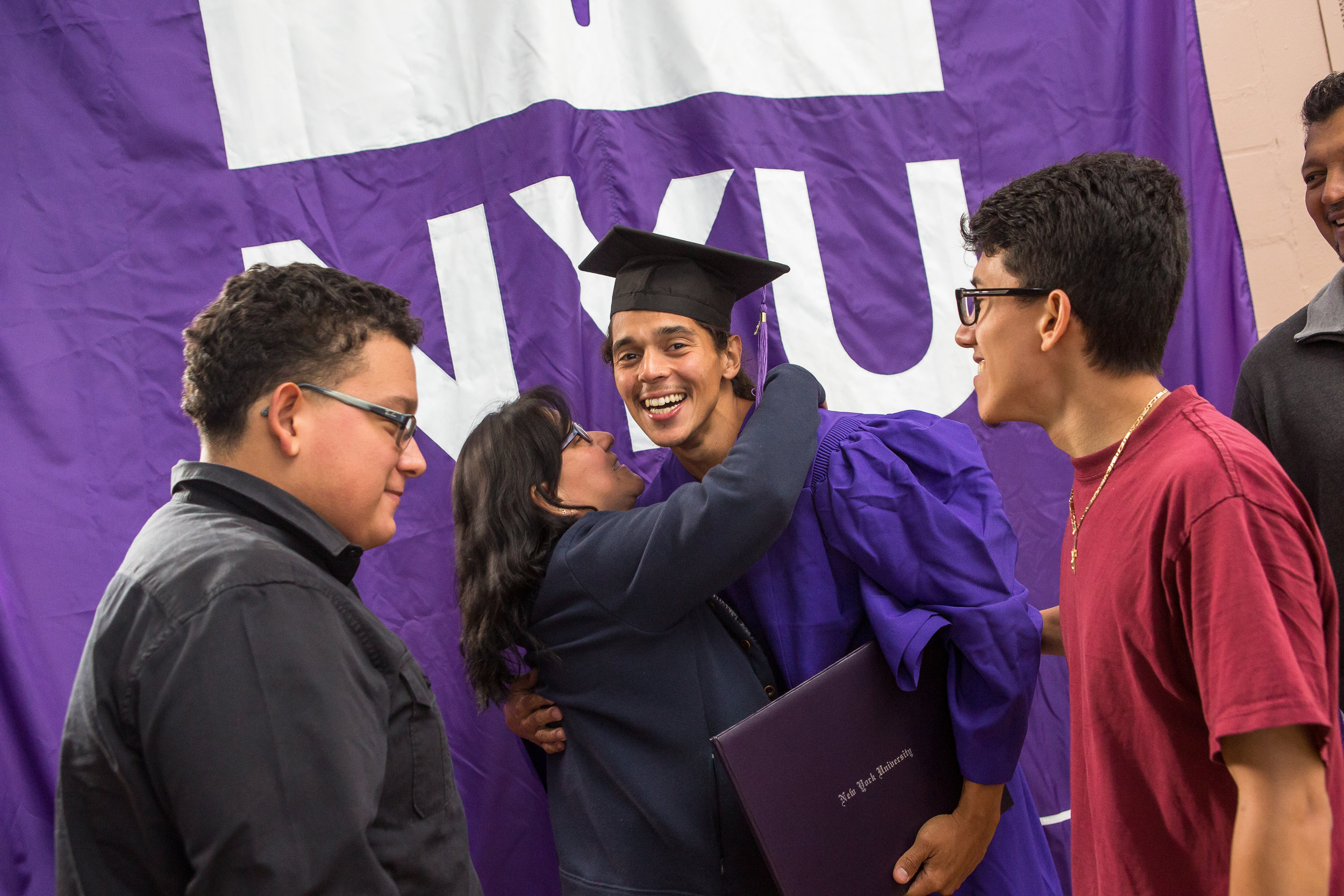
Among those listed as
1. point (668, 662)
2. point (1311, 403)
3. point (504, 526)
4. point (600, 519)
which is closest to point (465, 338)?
point (504, 526)

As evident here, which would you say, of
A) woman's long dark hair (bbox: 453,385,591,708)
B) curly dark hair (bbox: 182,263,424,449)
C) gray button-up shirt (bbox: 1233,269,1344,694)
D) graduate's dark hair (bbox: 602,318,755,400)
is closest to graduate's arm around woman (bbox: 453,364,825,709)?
woman's long dark hair (bbox: 453,385,591,708)

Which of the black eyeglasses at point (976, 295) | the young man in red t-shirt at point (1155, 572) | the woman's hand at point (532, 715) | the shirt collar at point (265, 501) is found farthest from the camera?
the woman's hand at point (532, 715)

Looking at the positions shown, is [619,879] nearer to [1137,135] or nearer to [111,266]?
[111,266]

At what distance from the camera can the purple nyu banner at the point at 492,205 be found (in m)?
2.36

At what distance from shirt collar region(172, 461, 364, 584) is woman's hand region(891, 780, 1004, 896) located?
1138 millimetres

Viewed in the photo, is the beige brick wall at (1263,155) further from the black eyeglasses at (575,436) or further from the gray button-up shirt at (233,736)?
the gray button-up shirt at (233,736)

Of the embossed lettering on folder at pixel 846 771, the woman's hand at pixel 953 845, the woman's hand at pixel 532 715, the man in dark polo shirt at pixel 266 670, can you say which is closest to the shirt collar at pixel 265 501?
the man in dark polo shirt at pixel 266 670

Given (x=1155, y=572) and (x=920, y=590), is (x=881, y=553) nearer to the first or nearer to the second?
(x=920, y=590)

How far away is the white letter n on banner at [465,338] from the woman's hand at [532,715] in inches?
26.5

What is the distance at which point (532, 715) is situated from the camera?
2062 mm

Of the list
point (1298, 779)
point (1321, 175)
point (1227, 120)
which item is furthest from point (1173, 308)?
point (1227, 120)

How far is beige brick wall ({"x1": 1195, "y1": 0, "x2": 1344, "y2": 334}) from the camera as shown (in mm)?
2791

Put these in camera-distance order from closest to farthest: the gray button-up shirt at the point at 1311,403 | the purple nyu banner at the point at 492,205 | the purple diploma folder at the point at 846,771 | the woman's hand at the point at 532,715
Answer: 1. the purple diploma folder at the point at 846,771
2. the gray button-up shirt at the point at 1311,403
3. the woman's hand at the point at 532,715
4. the purple nyu banner at the point at 492,205

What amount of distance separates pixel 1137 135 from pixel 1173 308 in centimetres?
162
